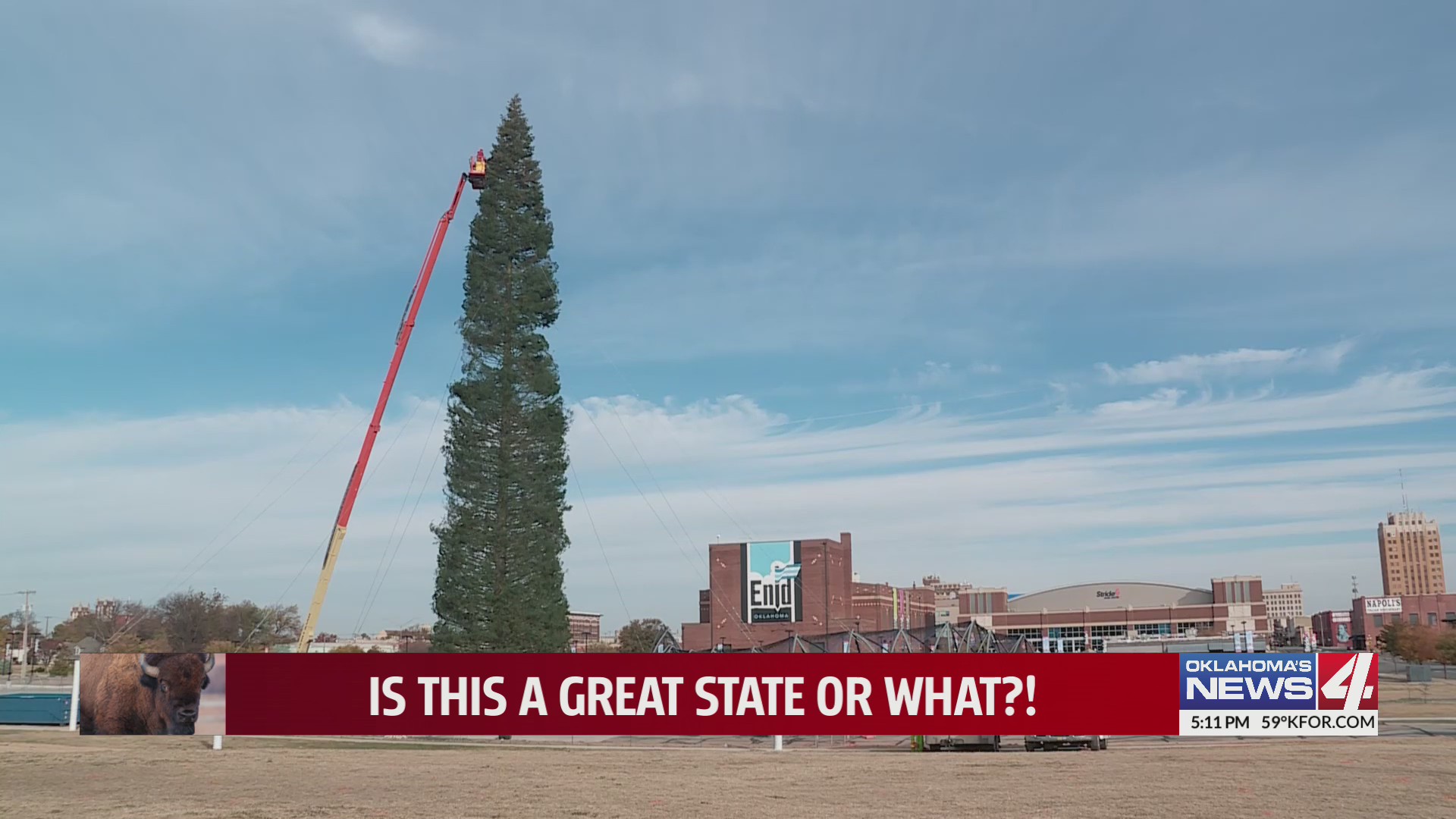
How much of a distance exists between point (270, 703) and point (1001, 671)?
46.5ft

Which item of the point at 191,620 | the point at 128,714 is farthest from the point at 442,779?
the point at 191,620

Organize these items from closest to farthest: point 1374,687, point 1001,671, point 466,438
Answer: point 1001,671
point 1374,687
point 466,438

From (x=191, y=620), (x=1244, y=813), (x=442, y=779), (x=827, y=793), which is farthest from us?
(x=191, y=620)

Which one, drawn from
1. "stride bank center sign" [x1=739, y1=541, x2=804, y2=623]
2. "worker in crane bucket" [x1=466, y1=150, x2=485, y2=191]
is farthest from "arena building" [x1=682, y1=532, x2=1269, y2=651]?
"worker in crane bucket" [x1=466, y1=150, x2=485, y2=191]

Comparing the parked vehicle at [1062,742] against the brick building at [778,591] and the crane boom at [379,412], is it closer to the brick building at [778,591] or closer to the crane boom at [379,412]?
the crane boom at [379,412]

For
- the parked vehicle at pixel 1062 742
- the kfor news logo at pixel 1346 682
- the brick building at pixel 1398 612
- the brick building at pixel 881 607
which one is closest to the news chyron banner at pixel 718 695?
the kfor news logo at pixel 1346 682

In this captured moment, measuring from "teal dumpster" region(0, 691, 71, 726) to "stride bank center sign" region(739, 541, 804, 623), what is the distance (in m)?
81.1

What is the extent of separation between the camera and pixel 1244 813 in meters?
14.8

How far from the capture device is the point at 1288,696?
2292 cm

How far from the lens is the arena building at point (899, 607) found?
370 ft

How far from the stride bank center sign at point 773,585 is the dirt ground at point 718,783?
87364 millimetres

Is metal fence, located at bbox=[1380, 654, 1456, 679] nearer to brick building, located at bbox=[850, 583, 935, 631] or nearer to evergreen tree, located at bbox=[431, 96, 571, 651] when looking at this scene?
brick building, located at bbox=[850, 583, 935, 631]

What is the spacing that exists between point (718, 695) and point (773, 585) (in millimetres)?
93501

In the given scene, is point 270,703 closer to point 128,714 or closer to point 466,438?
point 128,714
